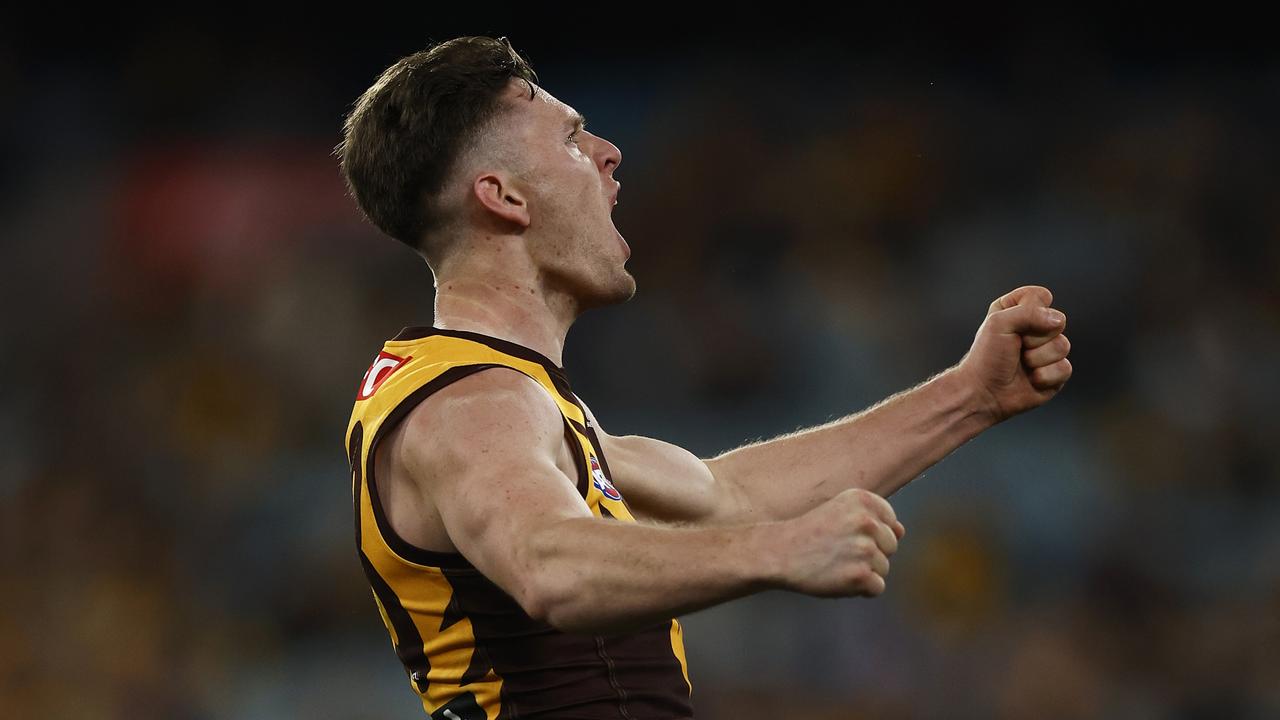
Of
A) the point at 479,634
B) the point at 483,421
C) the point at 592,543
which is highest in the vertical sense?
the point at 483,421

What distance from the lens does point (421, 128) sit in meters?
3.20

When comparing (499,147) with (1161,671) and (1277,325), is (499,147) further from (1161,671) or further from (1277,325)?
(1277,325)

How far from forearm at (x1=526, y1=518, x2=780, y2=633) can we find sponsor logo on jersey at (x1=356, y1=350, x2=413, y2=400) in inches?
31.8

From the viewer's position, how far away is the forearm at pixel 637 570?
2035 mm

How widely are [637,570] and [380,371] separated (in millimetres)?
1037

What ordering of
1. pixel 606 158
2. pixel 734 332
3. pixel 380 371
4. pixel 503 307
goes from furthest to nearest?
pixel 734 332
pixel 606 158
pixel 503 307
pixel 380 371

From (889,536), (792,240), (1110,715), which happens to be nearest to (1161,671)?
(1110,715)

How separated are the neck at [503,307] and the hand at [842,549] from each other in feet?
4.08

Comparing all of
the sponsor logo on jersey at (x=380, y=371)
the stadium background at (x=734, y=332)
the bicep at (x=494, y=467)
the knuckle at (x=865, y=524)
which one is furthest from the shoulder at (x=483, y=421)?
the stadium background at (x=734, y=332)

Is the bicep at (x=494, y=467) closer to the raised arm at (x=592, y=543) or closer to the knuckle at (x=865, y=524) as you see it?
the raised arm at (x=592, y=543)

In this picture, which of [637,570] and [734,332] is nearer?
[637,570]

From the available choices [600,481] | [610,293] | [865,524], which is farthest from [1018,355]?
[865,524]

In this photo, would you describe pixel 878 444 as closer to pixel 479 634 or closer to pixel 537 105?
pixel 537 105

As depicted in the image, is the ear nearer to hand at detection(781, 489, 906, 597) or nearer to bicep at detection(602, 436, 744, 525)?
bicep at detection(602, 436, 744, 525)
